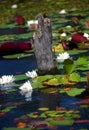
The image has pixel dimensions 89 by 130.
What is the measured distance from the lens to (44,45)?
18.3ft

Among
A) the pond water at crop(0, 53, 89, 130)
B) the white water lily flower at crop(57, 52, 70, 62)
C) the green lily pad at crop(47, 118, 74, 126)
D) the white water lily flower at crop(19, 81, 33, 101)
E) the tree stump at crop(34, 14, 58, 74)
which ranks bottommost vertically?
the green lily pad at crop(47, 118, 74, 126)

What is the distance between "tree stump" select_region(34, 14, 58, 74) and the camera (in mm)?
5547

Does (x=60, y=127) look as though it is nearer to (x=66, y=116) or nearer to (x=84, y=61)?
(x=66, y=116)

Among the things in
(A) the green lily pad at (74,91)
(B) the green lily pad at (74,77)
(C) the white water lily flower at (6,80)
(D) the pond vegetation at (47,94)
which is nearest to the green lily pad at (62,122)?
(D) the pond vegetation at (47,94)

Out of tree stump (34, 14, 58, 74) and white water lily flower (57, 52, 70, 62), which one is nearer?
tree stump (34, 14, 58, 74)

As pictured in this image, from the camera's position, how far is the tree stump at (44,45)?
555 centimetres

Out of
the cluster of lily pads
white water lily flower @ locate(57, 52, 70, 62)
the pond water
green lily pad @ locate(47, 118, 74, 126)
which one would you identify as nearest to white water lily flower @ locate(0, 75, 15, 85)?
the cluster of lily pads

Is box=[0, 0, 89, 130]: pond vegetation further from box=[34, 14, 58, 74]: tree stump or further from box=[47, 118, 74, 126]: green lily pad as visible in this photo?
box=[34, 14, 58, 74]: tree stump

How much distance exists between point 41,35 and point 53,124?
175cm

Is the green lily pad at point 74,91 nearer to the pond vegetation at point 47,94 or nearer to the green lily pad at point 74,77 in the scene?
the pond vegetation at point 47,94

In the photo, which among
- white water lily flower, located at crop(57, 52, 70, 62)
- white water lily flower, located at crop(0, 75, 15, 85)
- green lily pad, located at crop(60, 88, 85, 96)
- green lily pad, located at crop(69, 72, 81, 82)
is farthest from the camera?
white water lily flower, located at crop(57, 52, 70, 62)

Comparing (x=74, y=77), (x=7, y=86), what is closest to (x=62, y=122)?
(x=74, y=77)

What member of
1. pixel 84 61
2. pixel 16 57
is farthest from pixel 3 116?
pixel 16 57

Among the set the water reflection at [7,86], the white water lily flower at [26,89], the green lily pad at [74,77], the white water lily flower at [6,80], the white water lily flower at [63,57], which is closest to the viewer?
the white water lily flower at [26,89]
